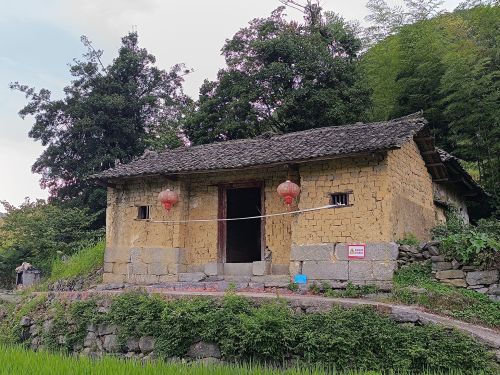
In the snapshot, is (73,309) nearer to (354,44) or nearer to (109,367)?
(109,367)

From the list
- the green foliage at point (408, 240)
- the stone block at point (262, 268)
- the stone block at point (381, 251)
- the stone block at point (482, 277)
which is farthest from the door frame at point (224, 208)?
the stone block at point (482, 277)

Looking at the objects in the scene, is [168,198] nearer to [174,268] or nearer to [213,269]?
[174,268]

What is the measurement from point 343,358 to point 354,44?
16443 millimetres

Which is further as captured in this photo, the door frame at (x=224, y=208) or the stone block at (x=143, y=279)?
the stone block at (x=143, y=279)

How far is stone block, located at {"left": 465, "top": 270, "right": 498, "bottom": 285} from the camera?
908 centimetres

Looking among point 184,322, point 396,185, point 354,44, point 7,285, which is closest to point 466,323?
point 396,185

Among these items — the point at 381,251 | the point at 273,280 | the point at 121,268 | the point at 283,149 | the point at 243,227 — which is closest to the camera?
the point at 381,251

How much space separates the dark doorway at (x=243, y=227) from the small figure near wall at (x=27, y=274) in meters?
7.89

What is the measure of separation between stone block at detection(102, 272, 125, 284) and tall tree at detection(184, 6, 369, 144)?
8820 millimetres

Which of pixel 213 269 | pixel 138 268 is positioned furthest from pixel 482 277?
pixel 138 268

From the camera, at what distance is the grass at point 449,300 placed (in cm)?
855

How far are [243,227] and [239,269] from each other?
2745 mm

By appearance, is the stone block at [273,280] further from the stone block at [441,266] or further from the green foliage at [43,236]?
the green foliage at [43,236]

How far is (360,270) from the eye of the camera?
10031mm
